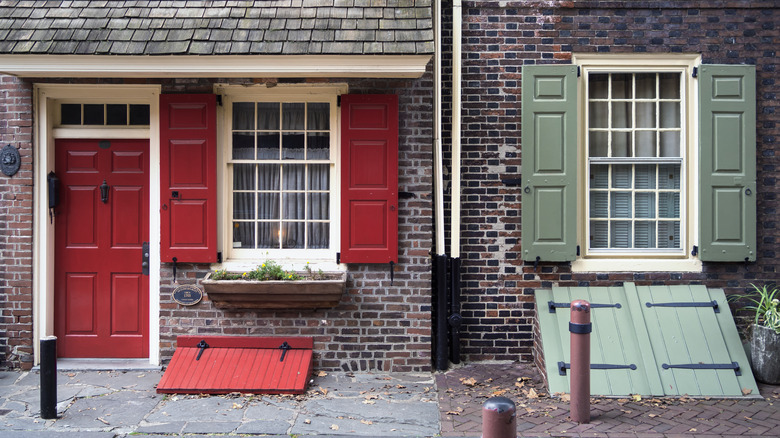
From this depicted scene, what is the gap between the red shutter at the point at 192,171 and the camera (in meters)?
6.42

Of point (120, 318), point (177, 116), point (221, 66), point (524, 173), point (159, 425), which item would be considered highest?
point (221, 66)

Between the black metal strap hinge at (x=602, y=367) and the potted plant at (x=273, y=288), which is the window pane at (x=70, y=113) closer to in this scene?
the potted plant at (x=273, y=288)

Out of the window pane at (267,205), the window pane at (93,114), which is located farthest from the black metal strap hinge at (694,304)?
the window pane at (93,114)

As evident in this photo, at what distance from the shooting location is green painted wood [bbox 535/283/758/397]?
19.0 ft

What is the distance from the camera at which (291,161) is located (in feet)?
21.6

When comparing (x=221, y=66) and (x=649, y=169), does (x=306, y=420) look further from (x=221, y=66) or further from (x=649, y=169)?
(x=649, y=169)

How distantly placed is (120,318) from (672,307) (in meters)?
5.52

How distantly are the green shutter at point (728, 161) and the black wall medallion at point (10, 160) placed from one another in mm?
6821

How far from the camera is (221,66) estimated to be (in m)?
5.99

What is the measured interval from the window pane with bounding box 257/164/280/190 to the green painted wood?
2889 mm

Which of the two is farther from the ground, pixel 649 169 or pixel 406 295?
pixel 649 169

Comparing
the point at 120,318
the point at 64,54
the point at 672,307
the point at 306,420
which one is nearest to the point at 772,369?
the point at 672,307

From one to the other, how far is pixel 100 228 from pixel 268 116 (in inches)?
81.1

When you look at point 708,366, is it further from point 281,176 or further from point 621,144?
point 281,176
